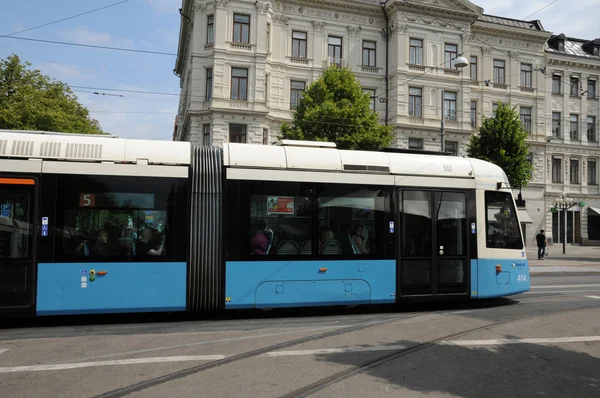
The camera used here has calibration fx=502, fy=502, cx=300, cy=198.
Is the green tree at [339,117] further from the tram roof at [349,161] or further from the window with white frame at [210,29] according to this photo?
the tram roof at [349,161]

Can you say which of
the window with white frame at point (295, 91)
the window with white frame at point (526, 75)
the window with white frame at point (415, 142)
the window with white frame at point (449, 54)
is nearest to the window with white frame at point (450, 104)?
the window with white frame at point (449, 54)

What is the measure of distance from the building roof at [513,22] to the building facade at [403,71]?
113 millimetres

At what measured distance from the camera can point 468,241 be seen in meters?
9.49

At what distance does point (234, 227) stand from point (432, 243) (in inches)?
145

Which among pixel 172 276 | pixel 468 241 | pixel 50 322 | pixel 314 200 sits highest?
pixel 314 200

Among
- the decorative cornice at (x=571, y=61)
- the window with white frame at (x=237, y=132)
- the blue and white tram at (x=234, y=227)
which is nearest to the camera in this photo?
the blue and white tram at (x=234, y=227)

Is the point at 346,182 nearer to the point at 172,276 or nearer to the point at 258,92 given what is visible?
the point at 172,276

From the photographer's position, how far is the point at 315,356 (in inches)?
236

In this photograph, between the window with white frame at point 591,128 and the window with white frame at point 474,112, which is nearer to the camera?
the window with white frame at point 474,112

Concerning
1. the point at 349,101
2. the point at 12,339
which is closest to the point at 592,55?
the point at 349,101

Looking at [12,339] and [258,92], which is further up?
[258,92]

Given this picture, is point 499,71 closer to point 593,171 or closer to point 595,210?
point 593,171

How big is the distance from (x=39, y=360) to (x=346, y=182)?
210 inches

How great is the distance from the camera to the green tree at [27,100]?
28219 mm
